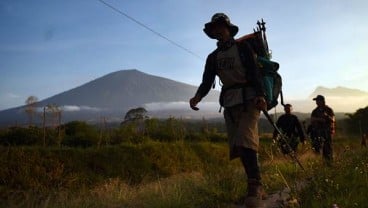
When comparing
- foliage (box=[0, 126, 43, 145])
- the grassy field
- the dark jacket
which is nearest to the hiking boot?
the grassy field

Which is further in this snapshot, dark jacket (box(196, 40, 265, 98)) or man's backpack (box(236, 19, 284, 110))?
man's backpack (box(236, 19, 284, 110))

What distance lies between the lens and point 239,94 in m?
4.97

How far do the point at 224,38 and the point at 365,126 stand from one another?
185ft

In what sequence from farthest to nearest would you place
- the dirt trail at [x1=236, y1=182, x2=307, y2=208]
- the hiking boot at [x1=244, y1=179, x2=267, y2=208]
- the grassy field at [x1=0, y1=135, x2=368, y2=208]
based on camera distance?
the grassy field at [x1=0, y1=135, x2=368, y2=208] → the hiking boot at [x1=244, y1=179, x2=267, y2=208] → the dirt trail at [x1=236, y1=182, x2=307, y2=208]

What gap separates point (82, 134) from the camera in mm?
33938

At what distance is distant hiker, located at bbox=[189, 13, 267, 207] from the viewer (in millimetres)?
4867

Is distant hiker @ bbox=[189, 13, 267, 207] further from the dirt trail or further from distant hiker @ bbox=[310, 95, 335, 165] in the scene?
distant hiker @ bbox=[310, 95, 335, 165]

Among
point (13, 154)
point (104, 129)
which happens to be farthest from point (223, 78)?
point (104, 129)

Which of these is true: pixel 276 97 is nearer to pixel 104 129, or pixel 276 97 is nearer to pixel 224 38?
pixel 224 38

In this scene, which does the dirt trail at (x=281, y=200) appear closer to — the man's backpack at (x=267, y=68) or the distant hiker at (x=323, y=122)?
the man's backpack at (x=267, y=68)

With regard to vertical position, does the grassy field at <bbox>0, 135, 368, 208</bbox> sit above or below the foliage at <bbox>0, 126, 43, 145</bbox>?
below

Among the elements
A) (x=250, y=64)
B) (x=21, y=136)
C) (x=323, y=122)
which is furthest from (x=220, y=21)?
(x=21, y=136)

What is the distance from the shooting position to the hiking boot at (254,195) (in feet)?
15.0

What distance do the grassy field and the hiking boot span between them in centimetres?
27
